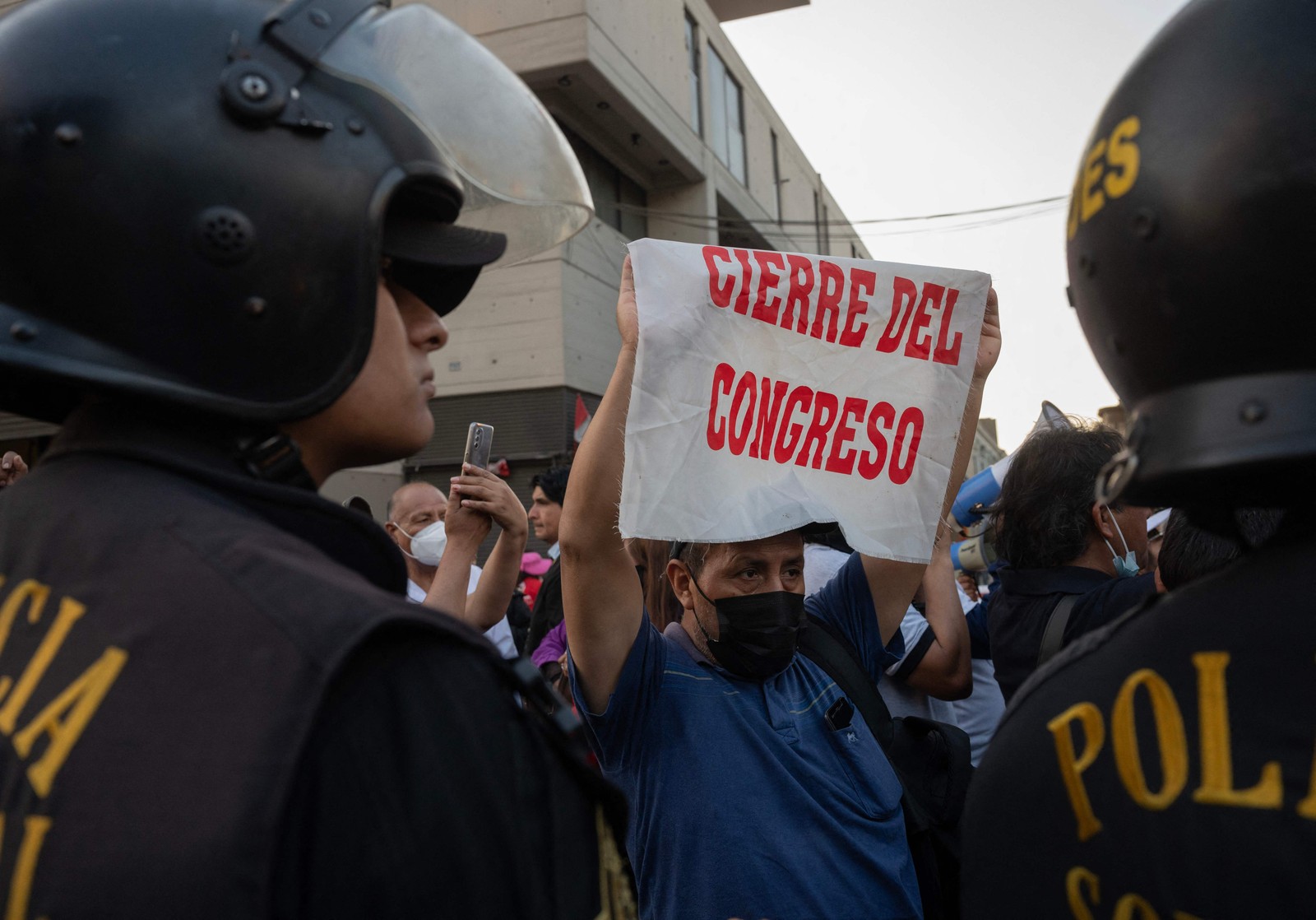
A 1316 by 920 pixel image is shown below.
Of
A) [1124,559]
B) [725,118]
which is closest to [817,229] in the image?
[725,118]

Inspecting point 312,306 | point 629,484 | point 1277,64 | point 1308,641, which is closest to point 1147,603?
point 1308,641

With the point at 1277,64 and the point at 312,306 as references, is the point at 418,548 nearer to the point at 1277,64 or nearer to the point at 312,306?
the point at 312,306

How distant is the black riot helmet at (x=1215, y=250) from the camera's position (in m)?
1.02

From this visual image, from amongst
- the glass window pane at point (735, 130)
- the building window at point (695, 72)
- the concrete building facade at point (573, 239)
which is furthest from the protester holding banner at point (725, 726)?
the glass window pane at point (735, 130)

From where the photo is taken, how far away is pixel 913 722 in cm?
267

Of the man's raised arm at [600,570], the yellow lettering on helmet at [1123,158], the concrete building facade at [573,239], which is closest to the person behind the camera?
the yellow lettering on helmet at [1123,158]

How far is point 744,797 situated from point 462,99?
5.11 feet

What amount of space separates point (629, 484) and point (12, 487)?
1319 millimetres

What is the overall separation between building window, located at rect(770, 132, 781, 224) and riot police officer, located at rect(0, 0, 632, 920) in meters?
25.7

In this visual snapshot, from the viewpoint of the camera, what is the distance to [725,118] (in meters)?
22.1

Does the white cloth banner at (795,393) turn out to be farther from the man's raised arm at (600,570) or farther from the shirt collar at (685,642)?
the shirt collar at (685,642)

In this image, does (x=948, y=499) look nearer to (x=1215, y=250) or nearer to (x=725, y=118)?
(x=1215, y=250)

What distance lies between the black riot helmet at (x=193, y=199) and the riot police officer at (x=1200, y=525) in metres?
0.91

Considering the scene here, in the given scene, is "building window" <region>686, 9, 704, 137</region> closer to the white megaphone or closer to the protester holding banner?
the white megaphone
